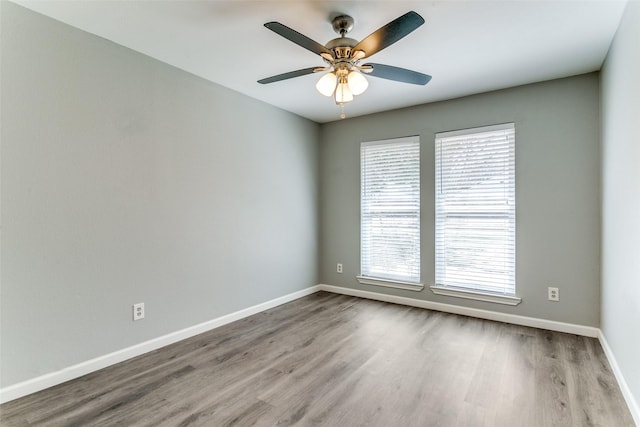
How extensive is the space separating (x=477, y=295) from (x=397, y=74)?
8.23 ft

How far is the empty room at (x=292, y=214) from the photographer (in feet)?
6.42

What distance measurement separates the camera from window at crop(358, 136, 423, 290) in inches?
154

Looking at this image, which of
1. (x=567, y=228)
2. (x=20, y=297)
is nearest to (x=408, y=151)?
(x=567, y=228)

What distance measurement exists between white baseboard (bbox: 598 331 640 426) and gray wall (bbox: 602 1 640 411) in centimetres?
4

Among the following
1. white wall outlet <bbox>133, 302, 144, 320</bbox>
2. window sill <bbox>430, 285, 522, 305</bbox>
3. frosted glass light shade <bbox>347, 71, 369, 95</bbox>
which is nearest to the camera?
frosted glass light shade <bbox>347, 71, 369, 95</bbox>

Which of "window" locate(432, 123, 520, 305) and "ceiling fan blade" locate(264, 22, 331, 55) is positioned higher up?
"ceiling fan blade" locate(264, 22, 331, 55)

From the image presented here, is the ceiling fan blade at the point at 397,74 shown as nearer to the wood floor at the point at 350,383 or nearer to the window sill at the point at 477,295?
the wood floor at the point at 350,383

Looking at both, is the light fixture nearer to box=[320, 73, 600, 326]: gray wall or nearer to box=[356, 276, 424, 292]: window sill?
box=[320, 73, 600, 326]: gray wall

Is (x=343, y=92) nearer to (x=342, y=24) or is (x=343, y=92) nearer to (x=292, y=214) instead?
(x=342, y=24)

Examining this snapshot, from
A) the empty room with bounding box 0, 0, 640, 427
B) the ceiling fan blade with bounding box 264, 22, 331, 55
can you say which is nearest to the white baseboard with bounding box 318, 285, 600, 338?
the empty room with bounding box 0, 0, 640, 427

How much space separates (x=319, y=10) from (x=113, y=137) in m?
1.76

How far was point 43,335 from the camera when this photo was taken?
2.09 meters

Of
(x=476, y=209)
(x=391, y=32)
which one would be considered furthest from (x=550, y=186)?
(x=391, y=32)

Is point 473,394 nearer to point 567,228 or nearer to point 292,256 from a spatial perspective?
point 567,228
